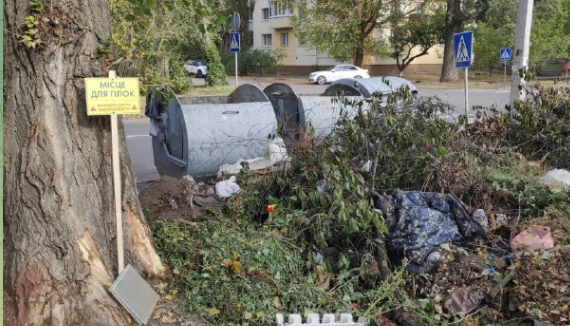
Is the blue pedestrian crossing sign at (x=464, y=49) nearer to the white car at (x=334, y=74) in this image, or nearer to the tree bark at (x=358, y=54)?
the tree bark at (x=358, y=54)

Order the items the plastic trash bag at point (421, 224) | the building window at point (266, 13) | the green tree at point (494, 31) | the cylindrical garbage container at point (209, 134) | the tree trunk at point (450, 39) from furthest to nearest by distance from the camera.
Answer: the building window at point (266, 13)
the tree trunk at point (450, 39)
the green tree at point (494, 31)
the cylindrical garbage container at point (209, 134)
the plastic trash bag at point (421, 224)

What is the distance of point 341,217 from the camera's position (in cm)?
427

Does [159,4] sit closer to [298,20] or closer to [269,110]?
[269,110]

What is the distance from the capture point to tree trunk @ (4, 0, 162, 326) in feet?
11.1

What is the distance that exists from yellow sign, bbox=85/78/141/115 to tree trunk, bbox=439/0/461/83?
28557mm

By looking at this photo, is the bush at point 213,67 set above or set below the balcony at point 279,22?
below

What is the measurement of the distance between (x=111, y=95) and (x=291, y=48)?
41.7 m

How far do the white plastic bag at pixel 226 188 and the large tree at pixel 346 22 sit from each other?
26635mm

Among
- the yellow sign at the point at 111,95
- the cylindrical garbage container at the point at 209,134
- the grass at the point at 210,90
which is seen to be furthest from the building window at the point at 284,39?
the yellow sign at the point at 111,95

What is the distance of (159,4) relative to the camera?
202 inches

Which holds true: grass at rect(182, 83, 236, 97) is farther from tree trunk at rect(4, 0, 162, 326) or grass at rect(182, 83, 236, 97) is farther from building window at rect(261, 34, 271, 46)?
building window at rect(261, 34, 271, 46)

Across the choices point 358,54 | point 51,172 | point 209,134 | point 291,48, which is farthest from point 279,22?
point 51,172

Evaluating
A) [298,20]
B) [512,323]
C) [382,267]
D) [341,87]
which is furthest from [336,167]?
[298,20]

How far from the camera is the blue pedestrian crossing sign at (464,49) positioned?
359 inches
